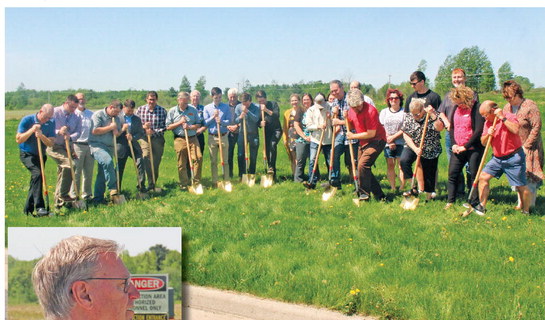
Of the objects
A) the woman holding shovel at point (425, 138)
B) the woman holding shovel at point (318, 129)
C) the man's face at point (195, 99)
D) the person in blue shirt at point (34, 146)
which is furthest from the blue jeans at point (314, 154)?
the person in blue shirt at point (34, 146)

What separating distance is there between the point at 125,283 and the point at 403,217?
414cm

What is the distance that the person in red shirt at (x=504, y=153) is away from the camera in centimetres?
675

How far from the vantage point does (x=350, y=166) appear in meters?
8.47

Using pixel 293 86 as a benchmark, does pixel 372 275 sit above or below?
below

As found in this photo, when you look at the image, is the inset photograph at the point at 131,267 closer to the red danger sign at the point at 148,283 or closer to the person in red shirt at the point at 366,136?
the red danger sign at the point at 148,283

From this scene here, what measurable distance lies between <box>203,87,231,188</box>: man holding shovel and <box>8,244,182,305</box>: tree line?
2.61 metres

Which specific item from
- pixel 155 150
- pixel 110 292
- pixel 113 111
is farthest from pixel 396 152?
pixel 110 292

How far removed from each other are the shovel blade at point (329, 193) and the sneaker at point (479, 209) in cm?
165

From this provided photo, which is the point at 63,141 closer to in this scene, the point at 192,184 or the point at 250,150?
the point at 192,184

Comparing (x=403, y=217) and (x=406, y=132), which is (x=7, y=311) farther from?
(x=406, y=132)

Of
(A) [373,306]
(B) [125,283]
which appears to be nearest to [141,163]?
(A) [373,306]

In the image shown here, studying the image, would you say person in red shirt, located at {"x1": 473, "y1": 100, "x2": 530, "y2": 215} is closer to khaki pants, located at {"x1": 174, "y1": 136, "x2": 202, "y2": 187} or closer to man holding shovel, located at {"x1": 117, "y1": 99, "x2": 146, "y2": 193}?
khaki pants, located at {"x1": 174, "y1": 136, "x2": 202, "y2": 187}

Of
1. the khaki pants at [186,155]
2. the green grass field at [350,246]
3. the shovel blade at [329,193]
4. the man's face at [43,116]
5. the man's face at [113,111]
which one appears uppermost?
the man's face at [113,111]

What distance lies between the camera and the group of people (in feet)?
22.9
